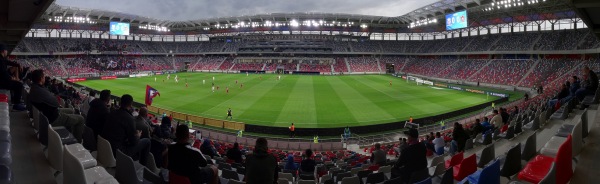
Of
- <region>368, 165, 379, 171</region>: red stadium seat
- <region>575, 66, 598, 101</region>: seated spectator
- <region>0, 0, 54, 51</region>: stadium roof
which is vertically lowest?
<region>368, 165, 379, 171</region>: red stadium seat

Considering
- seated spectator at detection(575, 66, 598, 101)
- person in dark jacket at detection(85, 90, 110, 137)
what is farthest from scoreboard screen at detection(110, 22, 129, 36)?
seated spectator at detection(575, 66, 598, 101)

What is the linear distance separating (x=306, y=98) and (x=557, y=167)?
33806 mm

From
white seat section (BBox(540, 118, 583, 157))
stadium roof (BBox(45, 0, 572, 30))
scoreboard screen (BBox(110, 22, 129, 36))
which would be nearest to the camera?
white seat section (BBox(540, 118, 583, 157))

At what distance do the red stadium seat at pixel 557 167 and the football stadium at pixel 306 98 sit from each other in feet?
0.10

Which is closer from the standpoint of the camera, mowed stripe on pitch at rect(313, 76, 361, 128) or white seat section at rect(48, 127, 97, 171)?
white seat section at rect(48, 127, 97, 171)

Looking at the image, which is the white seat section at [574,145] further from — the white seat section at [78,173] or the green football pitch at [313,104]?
the green football pitch at [313,104]

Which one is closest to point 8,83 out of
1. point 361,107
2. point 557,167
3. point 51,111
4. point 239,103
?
point 51,111

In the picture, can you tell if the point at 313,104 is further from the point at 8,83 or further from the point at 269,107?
the point at 8,83

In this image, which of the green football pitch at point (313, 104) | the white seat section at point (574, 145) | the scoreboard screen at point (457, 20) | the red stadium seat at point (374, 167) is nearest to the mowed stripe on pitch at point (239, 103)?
the green football pitch at point (313, 104)

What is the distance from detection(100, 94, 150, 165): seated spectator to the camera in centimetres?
538

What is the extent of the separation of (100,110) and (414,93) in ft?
133

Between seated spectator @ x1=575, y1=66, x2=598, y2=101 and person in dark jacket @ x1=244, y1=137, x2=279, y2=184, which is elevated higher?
seated spectator @ x1=575, y1=66, x2=598, y2=101

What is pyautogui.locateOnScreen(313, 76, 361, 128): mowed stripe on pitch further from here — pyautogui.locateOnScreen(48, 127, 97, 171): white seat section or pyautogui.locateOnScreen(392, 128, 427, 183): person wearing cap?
pyautogui.locateOnScreen(48, 127, 97, 171): white seat section

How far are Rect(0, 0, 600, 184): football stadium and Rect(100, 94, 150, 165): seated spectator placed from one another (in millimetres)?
25
